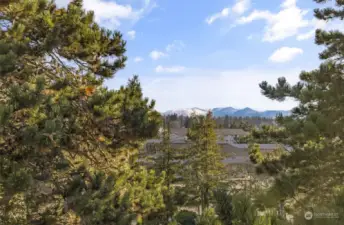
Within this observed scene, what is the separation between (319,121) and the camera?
5.61 metres

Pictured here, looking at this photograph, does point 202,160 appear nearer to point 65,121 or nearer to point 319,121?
point 319,121

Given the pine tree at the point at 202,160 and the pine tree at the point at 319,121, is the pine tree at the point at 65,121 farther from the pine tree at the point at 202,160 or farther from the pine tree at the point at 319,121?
the pine tree at the point at 202,160

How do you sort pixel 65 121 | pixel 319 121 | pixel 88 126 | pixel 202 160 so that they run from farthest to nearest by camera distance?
1. pixel 202 160
2. pixel 88 126
3. pixel 319 121
4. pixel 65 121

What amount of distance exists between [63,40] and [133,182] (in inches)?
142

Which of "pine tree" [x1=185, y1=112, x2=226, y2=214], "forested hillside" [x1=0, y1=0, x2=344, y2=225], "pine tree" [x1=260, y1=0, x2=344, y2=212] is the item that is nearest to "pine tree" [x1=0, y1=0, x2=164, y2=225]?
"forested hillside" [x1=0, y1=0, x2=344, y2=225]

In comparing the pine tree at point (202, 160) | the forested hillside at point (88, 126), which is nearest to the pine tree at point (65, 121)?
the forested hillside at point (88, 126)

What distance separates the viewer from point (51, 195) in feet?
18.1

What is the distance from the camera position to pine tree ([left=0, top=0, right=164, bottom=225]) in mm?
4406

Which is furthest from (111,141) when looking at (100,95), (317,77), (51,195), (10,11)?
(317,77)

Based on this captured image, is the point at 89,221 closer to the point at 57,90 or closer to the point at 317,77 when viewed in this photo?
the point at 57,90

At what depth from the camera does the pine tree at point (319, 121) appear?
19.9 ft

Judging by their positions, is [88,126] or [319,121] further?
[88,126]

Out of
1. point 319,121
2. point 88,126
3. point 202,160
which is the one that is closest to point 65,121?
point 88,126

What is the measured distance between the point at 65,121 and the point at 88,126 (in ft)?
3.55
